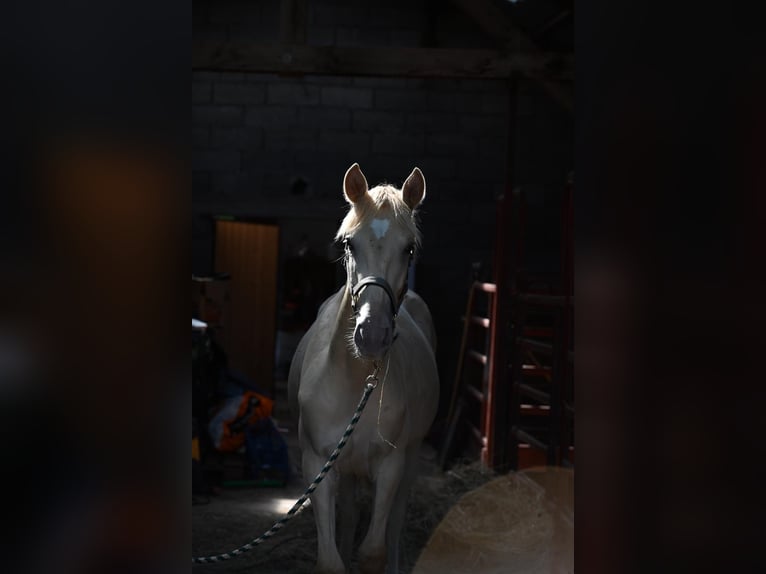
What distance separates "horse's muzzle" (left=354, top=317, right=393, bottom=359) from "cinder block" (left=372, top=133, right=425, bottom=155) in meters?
5.11

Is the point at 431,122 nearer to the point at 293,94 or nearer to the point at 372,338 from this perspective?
the point at 293,94

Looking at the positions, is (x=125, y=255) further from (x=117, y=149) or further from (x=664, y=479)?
(x=664, y=479)

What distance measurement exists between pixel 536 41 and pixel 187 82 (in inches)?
221

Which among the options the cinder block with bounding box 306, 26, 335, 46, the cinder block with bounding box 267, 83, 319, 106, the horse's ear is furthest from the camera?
the cinder block with bounding box 267, 83, 319, 106

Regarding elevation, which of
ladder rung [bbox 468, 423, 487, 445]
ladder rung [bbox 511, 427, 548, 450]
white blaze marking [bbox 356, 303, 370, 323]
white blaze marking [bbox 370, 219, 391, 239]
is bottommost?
ladder rung [bbox 468, 423, 487, 445]

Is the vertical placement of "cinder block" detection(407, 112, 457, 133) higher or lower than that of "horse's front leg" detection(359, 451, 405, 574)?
higher

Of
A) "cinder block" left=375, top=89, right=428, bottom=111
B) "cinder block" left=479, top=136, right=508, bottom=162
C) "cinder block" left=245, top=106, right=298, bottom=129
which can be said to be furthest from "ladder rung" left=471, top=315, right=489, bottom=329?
"cinder block" left=245, top=106, right=298, bottom=129

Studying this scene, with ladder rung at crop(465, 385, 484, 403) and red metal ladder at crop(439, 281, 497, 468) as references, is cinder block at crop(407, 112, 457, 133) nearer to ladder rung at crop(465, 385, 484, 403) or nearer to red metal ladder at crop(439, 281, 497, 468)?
red metal ladder at crop(439, 281, 497, 468)

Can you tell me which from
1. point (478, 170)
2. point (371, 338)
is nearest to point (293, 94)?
point (478, 170)

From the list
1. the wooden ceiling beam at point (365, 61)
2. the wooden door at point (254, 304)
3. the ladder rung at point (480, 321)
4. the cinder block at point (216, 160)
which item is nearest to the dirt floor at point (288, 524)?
the ladder rung at point (480, 321)

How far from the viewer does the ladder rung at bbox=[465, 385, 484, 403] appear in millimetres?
5770

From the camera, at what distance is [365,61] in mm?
4543

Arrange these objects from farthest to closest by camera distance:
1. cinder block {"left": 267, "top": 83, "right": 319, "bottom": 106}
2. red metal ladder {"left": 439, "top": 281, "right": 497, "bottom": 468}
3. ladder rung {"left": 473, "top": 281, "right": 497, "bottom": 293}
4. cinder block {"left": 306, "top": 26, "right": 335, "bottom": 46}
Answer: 1. cinder block {"left": 267, "top": 83, "right": 319, "bottom": 106}
2. cinder block {"left": 306, "top": 26, "right": 335, "bottom": 46}
3. red metal ladder {"left": 439, "top": 281, "right": 497, "bottom": 468}
4. ladder rung {"left": 473, "top": 281, "right": 497, "bottom": 293}

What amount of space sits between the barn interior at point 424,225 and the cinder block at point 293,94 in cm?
1
